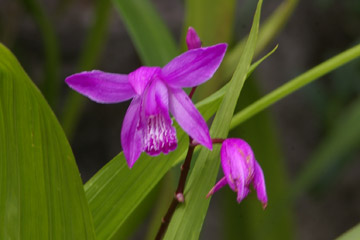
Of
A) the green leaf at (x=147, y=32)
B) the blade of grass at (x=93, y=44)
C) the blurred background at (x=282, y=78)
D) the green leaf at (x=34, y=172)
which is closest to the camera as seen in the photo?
the green leaf at (x=34, y=172)

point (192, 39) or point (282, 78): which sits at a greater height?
point (192, 39)

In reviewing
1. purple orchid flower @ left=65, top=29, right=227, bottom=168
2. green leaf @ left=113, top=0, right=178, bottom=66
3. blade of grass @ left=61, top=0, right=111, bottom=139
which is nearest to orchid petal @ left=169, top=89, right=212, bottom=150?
purple orchid flower @ left=65, top=29, right=227, bottom=168

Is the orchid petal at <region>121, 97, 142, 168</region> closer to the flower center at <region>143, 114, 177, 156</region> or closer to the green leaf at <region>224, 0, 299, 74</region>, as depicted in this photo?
the flower center at <region>143, 114, 177, 156</region>

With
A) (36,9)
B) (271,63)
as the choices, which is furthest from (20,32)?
(271,63)

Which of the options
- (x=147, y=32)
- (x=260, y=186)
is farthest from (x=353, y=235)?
(x=147, y=32)

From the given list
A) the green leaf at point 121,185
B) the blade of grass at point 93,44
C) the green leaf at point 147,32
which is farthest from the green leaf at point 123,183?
the blade of grass at point 93,44

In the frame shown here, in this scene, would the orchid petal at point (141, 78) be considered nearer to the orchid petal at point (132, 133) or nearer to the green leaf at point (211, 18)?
the orchid petal at point (132, 133)

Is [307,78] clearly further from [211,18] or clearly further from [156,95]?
[211,18]
